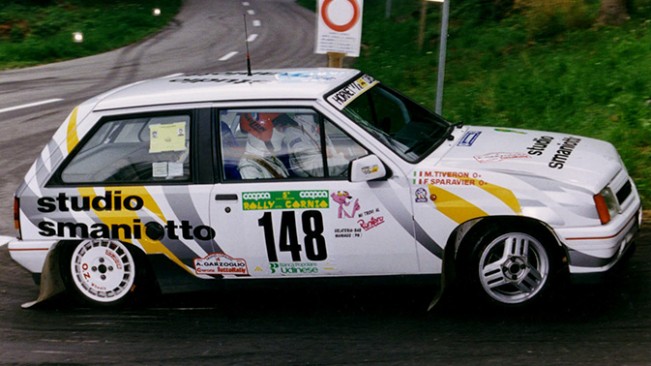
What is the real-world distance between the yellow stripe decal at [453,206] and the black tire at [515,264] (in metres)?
0.16

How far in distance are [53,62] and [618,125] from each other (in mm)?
19552

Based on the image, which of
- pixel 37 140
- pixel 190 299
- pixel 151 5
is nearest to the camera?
pixel 190 299

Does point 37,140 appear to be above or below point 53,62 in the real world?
above

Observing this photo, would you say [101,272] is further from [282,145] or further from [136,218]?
[282,145]

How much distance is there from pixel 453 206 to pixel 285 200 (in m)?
1.13

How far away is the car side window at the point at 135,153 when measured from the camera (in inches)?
283

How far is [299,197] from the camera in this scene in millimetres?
6863

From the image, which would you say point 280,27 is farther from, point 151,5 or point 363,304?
point 363,304

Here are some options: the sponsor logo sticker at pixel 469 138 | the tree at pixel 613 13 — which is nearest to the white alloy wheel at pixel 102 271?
the sponsor logo sticker at pixel 469 138

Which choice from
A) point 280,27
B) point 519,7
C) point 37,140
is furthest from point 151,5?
point 37,140

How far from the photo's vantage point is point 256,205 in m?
6.92

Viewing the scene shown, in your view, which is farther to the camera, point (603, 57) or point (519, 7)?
point (519, 7)

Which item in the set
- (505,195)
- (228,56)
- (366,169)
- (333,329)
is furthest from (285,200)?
(228,56)

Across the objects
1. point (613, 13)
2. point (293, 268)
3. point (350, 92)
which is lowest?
point (613, 13)
